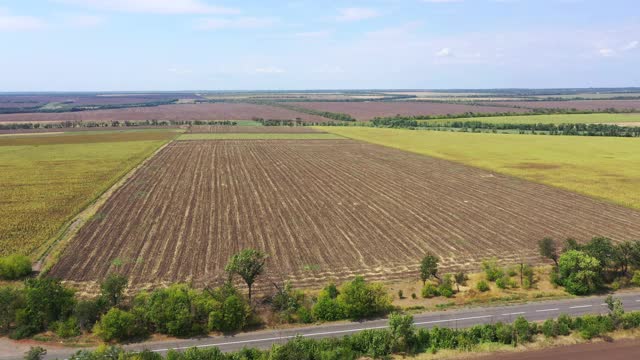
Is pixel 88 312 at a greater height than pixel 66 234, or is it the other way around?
pixel 66 234

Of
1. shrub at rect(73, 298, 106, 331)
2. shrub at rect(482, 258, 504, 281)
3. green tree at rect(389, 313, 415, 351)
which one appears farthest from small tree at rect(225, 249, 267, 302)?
shrub at rect(482, 258, 504, 281)

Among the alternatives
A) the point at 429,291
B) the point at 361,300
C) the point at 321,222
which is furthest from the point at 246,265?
the point at 321,222

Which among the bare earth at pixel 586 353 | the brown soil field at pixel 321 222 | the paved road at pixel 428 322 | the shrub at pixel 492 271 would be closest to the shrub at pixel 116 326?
the paved road at pixel 428 322

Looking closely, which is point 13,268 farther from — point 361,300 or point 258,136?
point 258,136

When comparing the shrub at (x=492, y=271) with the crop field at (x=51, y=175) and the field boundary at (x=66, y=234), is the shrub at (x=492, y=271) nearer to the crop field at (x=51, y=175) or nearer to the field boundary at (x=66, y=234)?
the field boundary at (x=66, y=234)

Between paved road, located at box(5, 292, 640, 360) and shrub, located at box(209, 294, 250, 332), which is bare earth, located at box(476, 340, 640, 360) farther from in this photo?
shrub, located at box(209, 294, 250, 332)

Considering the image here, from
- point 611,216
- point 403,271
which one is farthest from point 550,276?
point 611,216
